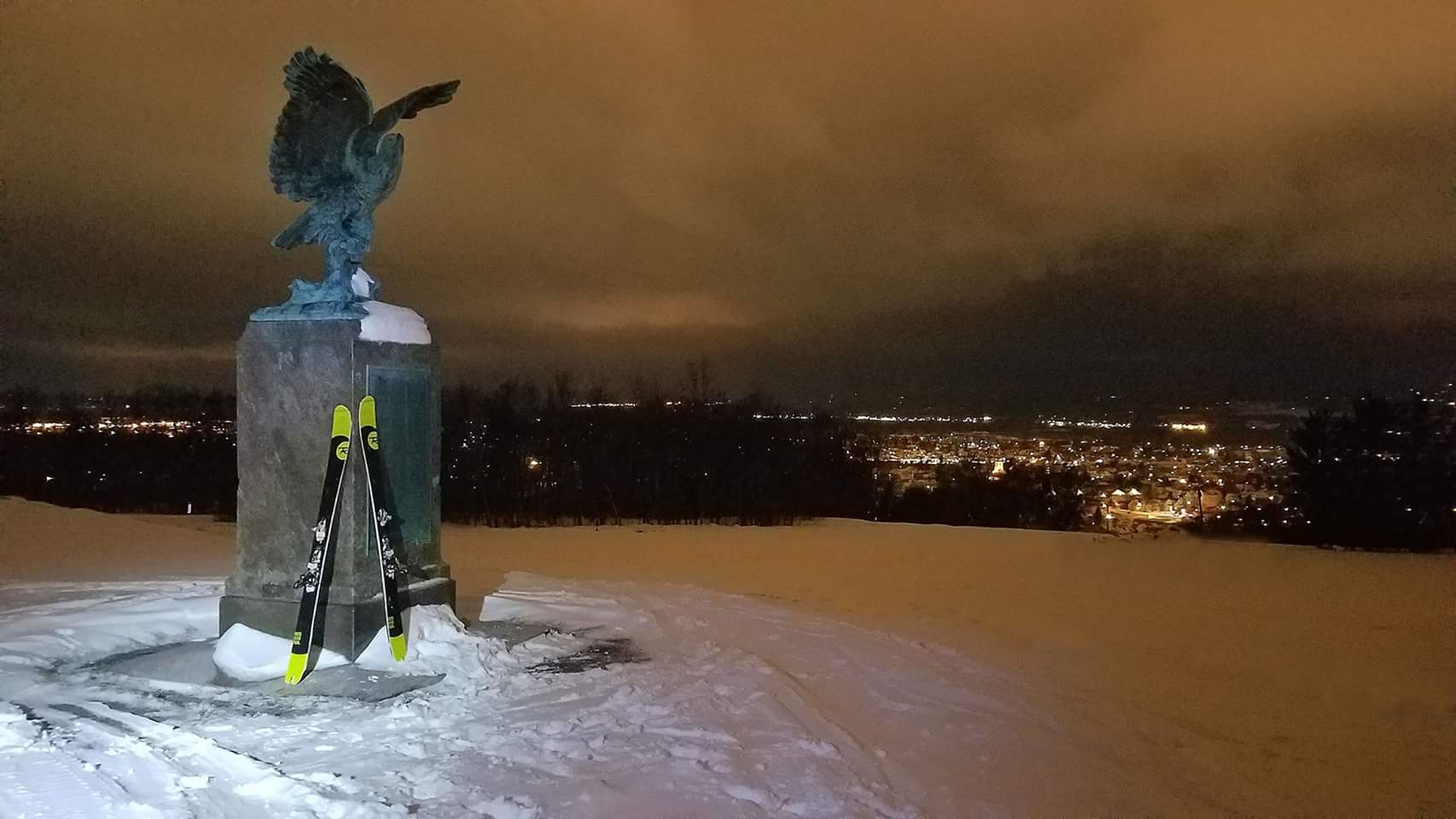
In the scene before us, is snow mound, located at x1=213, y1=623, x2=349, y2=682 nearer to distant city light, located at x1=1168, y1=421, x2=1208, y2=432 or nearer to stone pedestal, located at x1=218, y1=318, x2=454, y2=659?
stone pedestal, located at x1=218, y1=318, x2=454, y2=659

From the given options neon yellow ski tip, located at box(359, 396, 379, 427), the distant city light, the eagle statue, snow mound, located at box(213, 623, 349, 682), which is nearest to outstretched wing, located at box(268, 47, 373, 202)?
the eagle statue

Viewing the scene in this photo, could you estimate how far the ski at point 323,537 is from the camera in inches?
248

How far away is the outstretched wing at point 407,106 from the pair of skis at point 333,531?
1.91 metres

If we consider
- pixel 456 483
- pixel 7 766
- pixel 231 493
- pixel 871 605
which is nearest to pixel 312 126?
pixel 7 766

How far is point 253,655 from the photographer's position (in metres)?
6.47

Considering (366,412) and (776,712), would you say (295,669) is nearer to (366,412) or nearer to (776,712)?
(366,412)

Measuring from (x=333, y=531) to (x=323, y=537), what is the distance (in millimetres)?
143

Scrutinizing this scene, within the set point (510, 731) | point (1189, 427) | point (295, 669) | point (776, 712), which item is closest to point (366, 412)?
point (295, 669)

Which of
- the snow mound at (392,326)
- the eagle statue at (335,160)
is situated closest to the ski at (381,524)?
the snow mound at (392,326)

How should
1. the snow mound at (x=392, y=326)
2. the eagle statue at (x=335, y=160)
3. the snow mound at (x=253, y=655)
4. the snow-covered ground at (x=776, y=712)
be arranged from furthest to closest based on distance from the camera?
the eagle statue at (x=335, y=160)
the snow mound at (x=392, y=326)
the snow mound at (x=253, y=655)
the snow-covered ground at (x=776, y=712)

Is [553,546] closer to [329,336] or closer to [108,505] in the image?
[329,336]

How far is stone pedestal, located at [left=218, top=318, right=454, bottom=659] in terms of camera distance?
21.7 ft

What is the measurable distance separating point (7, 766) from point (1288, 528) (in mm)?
19800

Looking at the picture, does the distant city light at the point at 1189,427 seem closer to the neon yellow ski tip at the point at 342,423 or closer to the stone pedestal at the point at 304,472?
the stone pedestal at the point at 304,472
